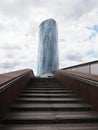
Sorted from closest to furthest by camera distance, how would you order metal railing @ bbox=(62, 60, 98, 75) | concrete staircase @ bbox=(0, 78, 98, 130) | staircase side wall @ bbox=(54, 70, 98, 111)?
concrete staircase @ bbox=(0, 78, 98, 130), staircase side wall @ bbox=(54, 70, 98, 111), metal railing @ bbox=(62, 60, 98, 75)

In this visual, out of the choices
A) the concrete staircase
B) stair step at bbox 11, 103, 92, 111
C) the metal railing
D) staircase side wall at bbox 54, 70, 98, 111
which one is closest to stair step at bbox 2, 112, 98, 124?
the concrete staircase

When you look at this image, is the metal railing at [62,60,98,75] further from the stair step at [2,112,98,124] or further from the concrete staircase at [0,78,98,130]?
the stair step at [2,112,98,124]

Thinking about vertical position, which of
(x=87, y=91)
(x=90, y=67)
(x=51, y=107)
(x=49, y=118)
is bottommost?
(x=49, y=118)

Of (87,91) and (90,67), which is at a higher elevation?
(90,67)

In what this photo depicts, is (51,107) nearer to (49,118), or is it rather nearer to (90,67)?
(49,118)

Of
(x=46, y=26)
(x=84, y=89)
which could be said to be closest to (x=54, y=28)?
→ (x=46, y=26)

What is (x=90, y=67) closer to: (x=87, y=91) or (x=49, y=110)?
(x=87, y=91)

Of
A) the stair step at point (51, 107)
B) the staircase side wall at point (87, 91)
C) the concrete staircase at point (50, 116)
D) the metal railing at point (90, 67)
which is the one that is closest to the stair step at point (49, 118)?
the concrete staircase at point (50, 116)

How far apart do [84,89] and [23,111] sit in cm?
184

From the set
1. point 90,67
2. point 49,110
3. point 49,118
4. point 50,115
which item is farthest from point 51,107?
point 90,67

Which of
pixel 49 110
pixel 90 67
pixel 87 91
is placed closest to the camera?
pixel 49 110

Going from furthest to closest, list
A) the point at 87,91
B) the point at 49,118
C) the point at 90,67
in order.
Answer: the point at 90,67
the point at 87,91
the point at 49,118

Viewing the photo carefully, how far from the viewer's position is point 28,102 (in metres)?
5.91

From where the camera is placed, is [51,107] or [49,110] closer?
[49,110]
